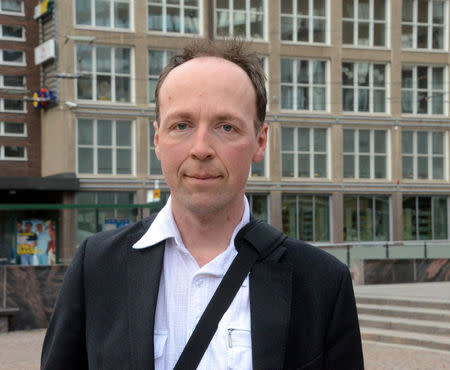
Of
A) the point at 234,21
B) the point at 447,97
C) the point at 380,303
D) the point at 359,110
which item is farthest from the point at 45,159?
the point at 380,303

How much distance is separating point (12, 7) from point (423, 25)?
71.3 feet

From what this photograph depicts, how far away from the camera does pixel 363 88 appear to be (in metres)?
43.0

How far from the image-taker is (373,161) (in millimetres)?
43000

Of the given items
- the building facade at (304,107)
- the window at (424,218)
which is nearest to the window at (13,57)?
the building facade at (304,107)

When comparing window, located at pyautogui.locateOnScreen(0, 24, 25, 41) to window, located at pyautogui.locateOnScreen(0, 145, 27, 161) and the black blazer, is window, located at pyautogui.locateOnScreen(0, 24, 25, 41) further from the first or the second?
the black blazer

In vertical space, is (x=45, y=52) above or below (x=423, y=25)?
below

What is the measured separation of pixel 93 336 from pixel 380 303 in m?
14.2

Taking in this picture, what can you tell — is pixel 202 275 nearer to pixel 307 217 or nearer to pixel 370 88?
pixel 307 217

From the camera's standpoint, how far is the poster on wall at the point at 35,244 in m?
15.8

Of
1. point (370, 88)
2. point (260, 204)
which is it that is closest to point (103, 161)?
point (260, 204)

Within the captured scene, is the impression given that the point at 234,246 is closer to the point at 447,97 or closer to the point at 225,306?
the point at 225,306

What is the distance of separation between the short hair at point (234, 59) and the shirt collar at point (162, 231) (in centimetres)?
24

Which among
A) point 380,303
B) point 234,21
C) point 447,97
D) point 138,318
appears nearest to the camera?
point 138,318

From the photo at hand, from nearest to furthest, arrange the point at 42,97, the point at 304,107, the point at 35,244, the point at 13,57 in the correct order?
the point at 35,244
the point at 42,97
the point at 304,107
the point at 13,57
